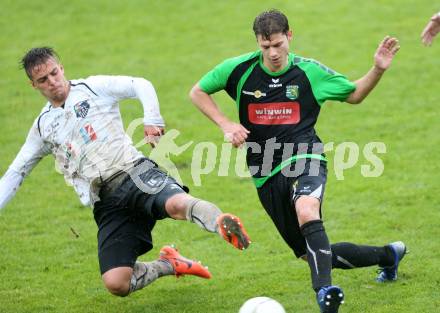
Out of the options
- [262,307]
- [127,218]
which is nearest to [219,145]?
[127,218]

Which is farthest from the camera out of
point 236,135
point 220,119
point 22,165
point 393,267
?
point 393,267

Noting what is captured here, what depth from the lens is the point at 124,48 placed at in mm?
18328

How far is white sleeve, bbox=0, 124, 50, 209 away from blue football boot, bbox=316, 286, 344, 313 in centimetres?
318

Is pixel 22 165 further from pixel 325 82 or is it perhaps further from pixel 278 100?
pixel 325 82

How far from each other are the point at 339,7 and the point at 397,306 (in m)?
12.7

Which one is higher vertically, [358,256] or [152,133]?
[152,133]

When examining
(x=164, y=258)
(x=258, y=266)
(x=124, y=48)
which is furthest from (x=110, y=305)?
(x=124, y=48)

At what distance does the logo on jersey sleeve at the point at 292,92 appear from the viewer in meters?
7.69

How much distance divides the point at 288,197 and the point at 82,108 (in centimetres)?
216

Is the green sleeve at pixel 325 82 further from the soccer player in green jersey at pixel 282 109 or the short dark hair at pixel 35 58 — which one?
the short dark hair at pixel 35 58

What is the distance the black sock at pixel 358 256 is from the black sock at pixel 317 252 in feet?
3.42

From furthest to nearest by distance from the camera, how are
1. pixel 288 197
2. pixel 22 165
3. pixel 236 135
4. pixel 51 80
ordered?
pixel 22 165
pixel 51 80
pixel 288 197
pixel 236 135

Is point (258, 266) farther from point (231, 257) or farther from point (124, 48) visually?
point (124, 48)

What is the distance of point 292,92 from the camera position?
7.70 meters
